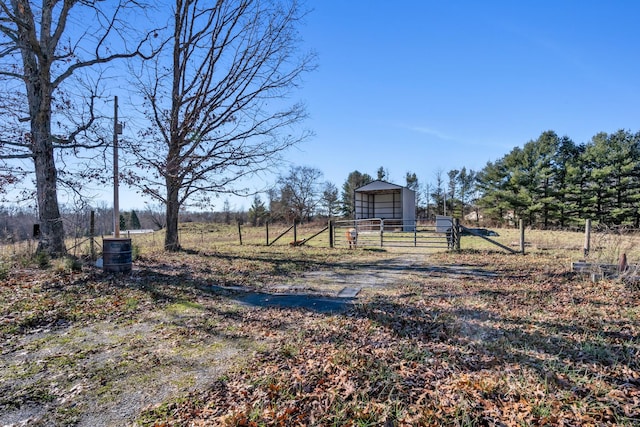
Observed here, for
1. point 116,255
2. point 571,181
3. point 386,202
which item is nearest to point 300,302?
point 116,255

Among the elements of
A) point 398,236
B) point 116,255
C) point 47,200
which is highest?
point 47,200

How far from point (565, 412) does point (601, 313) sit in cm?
291

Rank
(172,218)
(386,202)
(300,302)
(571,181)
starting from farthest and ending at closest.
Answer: (571,181) → (386,202) → (172,218) → (300,302)

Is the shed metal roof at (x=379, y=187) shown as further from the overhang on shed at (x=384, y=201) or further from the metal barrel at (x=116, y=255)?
the metal barrel at (x=116, y=255)

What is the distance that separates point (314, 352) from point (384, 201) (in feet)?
74.2

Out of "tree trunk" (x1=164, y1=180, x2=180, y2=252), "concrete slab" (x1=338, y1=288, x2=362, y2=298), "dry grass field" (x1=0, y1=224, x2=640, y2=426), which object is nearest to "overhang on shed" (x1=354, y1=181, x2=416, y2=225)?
"tree trunk" (x1=164, y1=180, x2=180, y2=252)

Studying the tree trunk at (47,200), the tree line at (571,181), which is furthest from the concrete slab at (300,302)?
the tree line at (571,181)

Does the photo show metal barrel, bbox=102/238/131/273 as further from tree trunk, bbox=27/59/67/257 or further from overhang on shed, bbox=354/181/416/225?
overhang on shed, bbox=354/181/416/225

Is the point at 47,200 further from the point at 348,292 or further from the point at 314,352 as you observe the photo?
the point at 314,352

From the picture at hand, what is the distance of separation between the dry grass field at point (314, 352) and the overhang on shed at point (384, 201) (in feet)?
52.8

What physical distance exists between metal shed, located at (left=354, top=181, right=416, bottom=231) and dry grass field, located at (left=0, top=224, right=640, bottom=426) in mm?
16057

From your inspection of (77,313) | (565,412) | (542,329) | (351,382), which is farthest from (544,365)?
(77,313)

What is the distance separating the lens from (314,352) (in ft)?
10.6

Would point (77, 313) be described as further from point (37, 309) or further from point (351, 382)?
point (351, 382)
